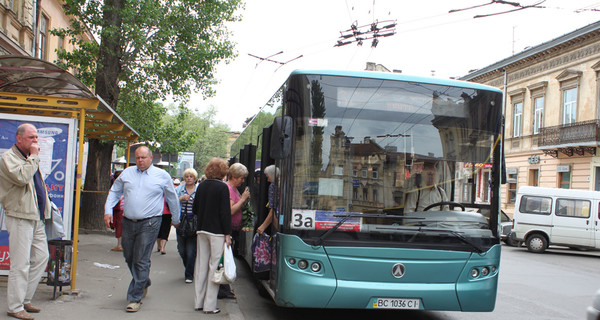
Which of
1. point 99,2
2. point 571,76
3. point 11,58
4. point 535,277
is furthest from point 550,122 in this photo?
point 11,58

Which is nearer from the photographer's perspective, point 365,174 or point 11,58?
point 365,174

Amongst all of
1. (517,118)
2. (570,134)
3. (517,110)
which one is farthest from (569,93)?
(517,118)

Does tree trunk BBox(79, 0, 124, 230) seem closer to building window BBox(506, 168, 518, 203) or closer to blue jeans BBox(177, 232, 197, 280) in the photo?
blue jeans BBox(177, 232, 197, 280)

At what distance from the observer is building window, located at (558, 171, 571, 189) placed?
29297 millimetres

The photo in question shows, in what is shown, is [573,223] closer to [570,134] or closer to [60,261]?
[570,134]

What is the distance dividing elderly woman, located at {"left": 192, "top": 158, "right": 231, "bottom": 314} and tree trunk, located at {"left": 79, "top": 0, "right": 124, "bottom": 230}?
349 inches

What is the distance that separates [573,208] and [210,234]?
16223 mm

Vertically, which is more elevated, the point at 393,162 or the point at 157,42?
the point at 157,42

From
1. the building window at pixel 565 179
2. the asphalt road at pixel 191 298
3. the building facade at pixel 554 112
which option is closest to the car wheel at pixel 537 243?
the asphalt road at pixel 191 298

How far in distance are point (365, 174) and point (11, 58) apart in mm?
4617

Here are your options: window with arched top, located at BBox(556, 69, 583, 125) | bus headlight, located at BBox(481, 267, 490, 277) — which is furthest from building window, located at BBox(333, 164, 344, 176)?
window with arched top, located at BBox(556, 69, 583, 125)

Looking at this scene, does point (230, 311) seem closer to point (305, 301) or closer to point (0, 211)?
point (305, 301)

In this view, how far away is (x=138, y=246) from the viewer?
6289 mm

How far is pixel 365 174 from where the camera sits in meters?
6.07
